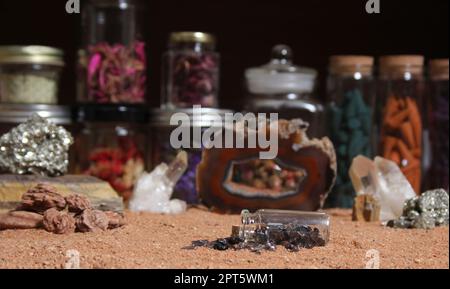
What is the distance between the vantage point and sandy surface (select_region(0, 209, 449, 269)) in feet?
3.13

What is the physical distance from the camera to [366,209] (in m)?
1.39

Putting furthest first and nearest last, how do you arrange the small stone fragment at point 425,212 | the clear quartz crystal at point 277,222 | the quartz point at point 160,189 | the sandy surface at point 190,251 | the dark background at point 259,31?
the dark background at point 259,31 < the quartz point at point 160,189 < the small stone fragment at point 425,212 < the clear quartz crystal at point 277,222 < the sandy surface at point 190,251

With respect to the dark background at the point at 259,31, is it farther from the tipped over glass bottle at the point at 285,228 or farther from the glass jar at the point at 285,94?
the tipped over glass bottle at the point at 285,228

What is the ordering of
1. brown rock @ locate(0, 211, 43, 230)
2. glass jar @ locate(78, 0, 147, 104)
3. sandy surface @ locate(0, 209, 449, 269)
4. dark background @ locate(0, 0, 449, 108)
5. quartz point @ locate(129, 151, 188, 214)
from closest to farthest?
1. sandy surface @ locate(0, 209, 449, 269)
2. brown rock @ locate(0, 211, 43, 230)
3. quartz point @ locate(129, 151, 188, 214)
4. glass jar @ locate(78, 0, 147, 104)
5. dark background @ locate(0, 0, 449, 108)

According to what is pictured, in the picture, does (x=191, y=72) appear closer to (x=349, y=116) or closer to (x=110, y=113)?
(x=110, y=113)

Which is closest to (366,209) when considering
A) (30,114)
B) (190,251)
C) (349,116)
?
(349,116)

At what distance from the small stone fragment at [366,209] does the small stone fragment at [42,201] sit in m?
0.48

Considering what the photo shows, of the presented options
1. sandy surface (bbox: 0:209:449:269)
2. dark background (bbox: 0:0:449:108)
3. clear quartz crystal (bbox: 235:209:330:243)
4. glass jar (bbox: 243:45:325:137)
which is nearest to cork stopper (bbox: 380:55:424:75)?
glass jar (bbox: 243:45:325:137)

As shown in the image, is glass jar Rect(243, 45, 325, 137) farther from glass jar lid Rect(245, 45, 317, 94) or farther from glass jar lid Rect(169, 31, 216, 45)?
glass jar lid Rect(169, 31, 216, 45)

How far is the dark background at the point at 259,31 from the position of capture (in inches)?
71.6

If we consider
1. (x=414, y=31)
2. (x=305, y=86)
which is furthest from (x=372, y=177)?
(x=414, y=31)

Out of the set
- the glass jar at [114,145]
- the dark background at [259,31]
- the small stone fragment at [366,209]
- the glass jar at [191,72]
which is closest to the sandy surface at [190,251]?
the small stone fragment at [366,209]

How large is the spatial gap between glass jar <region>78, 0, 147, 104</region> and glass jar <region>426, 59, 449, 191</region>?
1.76 ft

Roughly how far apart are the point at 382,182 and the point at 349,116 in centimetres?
18
